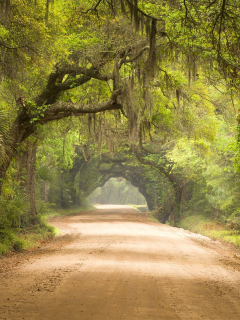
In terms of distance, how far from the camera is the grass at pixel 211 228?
56.7 feet

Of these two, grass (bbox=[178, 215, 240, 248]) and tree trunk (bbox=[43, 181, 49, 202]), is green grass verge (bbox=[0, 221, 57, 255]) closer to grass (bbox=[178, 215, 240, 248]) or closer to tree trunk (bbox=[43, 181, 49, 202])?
grass (bbox=[178, 215, 240, 248])

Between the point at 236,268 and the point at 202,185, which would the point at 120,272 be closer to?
the point at 236,268

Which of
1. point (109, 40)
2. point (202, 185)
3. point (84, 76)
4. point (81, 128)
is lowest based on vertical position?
point (202, 185)

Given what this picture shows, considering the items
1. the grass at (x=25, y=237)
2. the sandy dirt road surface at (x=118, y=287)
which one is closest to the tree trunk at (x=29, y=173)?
the grass at (x=25, y=237)

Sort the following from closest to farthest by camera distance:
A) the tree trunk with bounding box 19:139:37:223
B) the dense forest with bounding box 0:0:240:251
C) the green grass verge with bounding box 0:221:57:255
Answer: the dense forest with bounding box 0:0:240:251 < the green grass verge with bounding box 0:221:57:255 < the tree trunk with bounding box 19:139:37:223

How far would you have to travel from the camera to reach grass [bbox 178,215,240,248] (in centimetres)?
1730

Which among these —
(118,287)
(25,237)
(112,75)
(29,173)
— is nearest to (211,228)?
(29,173)

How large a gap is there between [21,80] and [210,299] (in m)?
8.71

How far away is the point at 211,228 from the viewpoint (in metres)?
21.8

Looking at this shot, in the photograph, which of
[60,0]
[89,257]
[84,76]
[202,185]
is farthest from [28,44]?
[202,185]

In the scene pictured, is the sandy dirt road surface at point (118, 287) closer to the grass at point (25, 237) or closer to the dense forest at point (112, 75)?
the grass at point (25, 237)

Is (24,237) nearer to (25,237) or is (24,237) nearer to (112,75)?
(25,237)

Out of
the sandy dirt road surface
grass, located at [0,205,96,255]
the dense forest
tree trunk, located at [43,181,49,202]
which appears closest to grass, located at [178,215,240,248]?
the dense forest

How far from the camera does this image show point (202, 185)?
1065 inches
